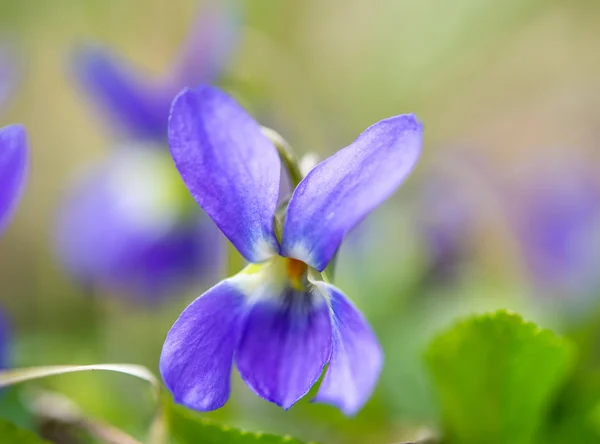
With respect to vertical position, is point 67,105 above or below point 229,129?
above

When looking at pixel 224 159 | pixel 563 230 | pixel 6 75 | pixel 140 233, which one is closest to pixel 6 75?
pixel 6 75

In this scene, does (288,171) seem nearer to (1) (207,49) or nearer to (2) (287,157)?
(2) (287,157)

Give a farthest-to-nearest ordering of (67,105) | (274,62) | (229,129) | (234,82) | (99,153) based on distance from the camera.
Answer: (67,105) → (99,153) → (274,62) → (234,82) → (229,129)

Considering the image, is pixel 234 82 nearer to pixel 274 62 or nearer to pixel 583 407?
pixel 274 62

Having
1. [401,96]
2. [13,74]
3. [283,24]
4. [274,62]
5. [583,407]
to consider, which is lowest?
[583,407]

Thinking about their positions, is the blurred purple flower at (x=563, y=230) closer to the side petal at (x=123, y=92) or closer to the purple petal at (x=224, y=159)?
the side petal at (x=123, y=92)

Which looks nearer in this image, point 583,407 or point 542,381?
point 542,381

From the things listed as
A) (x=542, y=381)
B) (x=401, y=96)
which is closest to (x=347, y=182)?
(x=542, y=381)
